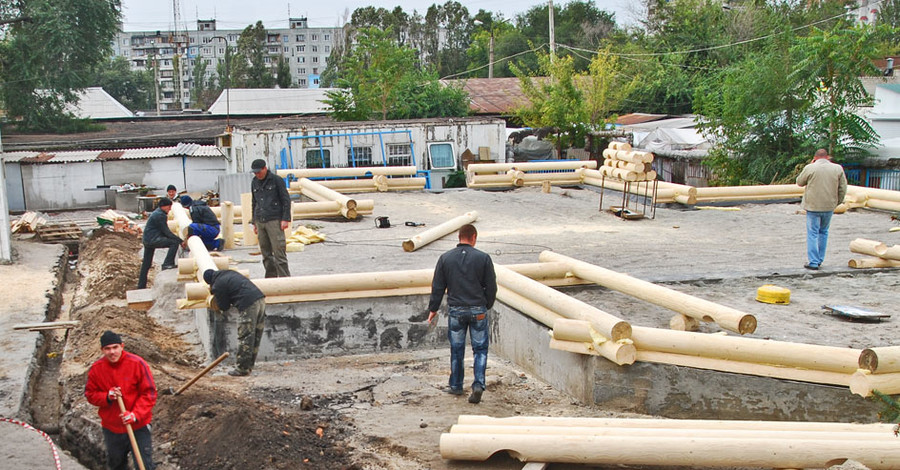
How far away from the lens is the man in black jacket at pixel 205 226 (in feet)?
41.4

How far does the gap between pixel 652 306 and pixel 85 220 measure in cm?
2258

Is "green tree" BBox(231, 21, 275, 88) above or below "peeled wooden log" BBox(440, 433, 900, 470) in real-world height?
above

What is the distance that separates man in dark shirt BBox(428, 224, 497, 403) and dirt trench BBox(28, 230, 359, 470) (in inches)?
49.2

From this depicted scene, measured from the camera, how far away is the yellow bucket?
8.88 m

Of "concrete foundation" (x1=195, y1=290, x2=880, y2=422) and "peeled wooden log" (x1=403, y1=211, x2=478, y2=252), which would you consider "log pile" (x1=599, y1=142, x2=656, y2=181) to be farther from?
"concrete foundation" (x1=195, y1=290, x2=880, y2=422)

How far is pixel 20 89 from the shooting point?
37656 millimetres

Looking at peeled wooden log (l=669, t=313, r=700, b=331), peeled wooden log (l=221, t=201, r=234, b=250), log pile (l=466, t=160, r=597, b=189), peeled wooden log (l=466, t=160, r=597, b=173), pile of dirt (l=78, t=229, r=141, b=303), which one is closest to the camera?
peeled wooden log (l=669, t=313, r=700, b=331)

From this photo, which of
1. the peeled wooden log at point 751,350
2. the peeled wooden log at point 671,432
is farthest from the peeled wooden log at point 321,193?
the peeled wooden log at point 671,432

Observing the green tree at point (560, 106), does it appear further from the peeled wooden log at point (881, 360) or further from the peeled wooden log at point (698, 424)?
the peeled wooden log at point (698, 424)

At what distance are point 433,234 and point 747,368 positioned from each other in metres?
7.65

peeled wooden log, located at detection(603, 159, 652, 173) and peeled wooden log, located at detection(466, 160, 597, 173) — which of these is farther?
peeled wooden log, located at detection(466, 160, 597, 173)

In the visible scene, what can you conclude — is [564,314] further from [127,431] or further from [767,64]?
[767,64]

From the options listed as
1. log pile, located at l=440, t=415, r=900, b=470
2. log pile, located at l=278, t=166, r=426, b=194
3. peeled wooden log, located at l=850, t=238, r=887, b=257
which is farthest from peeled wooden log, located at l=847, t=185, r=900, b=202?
log pile, located at l=440, t=415, r=900, b=470

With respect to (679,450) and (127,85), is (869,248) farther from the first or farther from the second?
(127,85)
